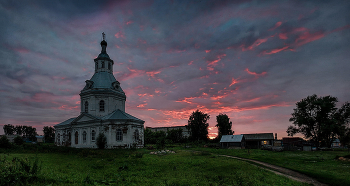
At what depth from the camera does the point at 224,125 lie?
72250mm

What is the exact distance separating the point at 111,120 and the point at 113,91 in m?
8.24

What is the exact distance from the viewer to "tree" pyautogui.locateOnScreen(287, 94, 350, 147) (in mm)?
45094

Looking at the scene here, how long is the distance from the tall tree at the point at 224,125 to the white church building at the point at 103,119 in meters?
39.1

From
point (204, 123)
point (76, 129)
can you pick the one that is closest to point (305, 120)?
point (204, 123)

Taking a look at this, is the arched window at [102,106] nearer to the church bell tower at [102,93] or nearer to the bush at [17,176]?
the church bell tower at [102,93]

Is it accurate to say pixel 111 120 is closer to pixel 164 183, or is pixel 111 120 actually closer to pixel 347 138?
pixel 164 183

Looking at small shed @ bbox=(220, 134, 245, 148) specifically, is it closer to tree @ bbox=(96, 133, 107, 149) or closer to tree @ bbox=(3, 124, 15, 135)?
tree @ bbox=(96, 133, 107, 149)

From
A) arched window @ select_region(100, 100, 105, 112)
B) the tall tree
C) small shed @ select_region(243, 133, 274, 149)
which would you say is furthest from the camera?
the tall tree

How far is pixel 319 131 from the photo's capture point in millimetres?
47344

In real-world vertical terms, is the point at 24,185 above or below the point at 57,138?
above

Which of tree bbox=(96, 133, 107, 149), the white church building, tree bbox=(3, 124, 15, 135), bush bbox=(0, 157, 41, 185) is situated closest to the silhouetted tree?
tree bbox=(3, 124, 15, 135)

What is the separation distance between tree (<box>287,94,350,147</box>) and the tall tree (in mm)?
23232

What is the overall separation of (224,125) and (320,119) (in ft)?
98.8

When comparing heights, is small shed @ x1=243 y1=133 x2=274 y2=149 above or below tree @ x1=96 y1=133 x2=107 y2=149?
below
